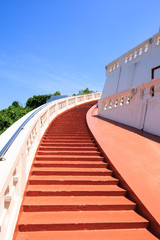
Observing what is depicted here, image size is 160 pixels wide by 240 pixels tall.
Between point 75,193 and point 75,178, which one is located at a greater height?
point 75,178

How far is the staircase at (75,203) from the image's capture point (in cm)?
292

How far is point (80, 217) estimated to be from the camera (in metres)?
3.17

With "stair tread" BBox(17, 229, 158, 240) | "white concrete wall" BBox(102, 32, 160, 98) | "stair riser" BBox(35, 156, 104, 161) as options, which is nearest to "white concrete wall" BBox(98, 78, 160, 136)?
"stair riser" BBox(35, 156, 104, 161)

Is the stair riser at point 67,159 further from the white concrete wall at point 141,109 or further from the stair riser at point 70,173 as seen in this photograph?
the white concrete wall at point 141,109

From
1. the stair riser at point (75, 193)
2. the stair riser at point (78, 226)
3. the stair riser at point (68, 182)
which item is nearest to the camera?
the stair riser at point (78, 226)

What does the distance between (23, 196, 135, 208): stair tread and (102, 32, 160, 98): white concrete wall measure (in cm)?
907

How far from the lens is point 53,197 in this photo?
3662 millimetres

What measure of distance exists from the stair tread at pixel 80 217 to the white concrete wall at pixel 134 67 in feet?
30.7

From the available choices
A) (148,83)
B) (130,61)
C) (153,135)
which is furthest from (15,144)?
(130,61)

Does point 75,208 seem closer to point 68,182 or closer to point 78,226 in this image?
point 78,226

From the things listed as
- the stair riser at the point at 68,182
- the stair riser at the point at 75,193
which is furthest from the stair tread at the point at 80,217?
the stair riser at the point at 68,182

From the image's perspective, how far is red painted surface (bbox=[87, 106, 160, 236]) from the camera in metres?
3.24

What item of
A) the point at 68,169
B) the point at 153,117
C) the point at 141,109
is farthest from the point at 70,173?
the point at 141,109

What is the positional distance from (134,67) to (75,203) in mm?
11776
